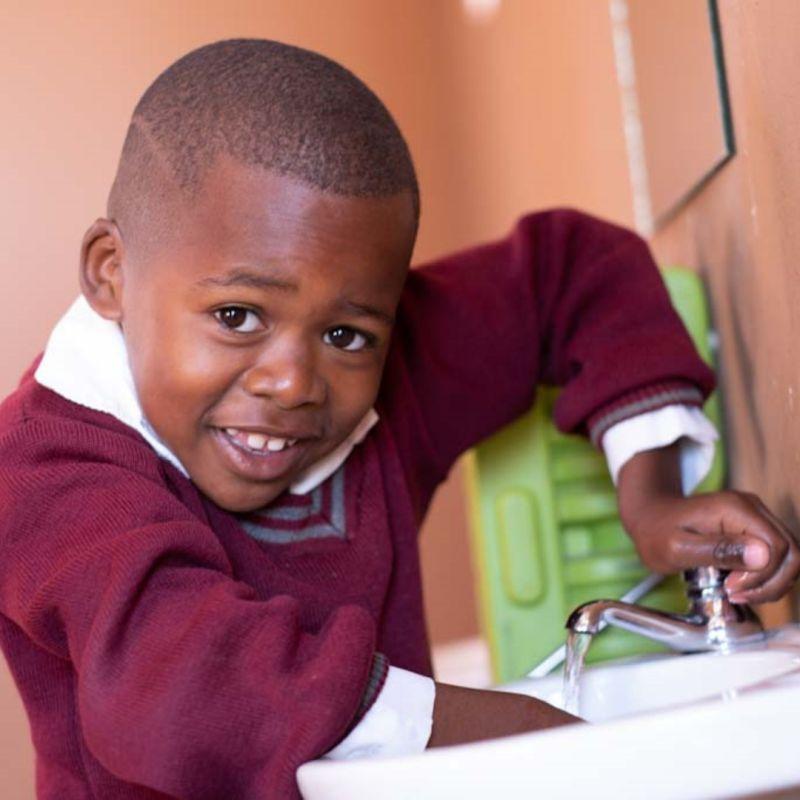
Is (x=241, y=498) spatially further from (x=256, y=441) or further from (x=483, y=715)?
(x=483, y=715)

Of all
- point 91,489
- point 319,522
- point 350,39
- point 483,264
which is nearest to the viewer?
point 91,489

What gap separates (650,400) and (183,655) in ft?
1.40

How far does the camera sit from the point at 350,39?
5.83 ft

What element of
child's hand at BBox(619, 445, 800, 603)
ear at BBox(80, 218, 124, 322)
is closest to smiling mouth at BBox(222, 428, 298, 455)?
ear at BBox(80, 218, 124, 322)

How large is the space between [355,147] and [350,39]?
3.79 ft

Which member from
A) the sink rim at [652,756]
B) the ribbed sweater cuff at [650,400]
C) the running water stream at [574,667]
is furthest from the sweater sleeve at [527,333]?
the sink rim at [652,756]

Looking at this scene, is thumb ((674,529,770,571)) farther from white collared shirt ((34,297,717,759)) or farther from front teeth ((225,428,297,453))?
front teeth ((225,428,297,453))

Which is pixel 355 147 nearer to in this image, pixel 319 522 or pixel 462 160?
pixel 319 522

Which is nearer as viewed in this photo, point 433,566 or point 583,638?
point 583,638

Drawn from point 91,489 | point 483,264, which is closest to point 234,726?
point 91,489

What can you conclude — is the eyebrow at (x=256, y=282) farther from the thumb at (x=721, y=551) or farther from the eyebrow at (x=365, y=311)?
the thumb at (x=721, y=551)

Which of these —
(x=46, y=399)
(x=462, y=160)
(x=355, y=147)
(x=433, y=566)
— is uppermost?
(x=355, y=147)

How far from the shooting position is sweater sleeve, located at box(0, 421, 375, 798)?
1.76ft

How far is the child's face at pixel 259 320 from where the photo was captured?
661 mm
